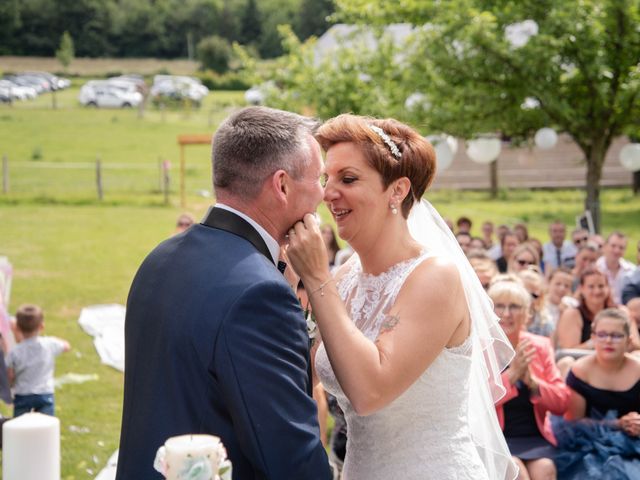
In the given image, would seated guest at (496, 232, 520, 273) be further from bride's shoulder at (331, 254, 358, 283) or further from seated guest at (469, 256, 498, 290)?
bride's shoulder at (331, 254, 358, 283)

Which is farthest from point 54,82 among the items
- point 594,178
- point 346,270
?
point 346,270

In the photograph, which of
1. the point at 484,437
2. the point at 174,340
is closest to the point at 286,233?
the point at 174,340

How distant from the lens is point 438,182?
34031 mm

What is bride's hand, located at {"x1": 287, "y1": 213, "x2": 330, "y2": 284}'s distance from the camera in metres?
2.66

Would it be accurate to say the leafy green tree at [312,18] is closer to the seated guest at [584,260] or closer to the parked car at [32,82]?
the parked car at [32,82]

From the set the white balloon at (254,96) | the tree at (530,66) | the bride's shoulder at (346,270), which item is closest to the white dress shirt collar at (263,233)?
the bride's shoulder at (346,270)

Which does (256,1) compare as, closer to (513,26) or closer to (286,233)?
(513,26)

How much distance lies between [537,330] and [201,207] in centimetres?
2037

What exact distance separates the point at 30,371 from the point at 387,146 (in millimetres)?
5572

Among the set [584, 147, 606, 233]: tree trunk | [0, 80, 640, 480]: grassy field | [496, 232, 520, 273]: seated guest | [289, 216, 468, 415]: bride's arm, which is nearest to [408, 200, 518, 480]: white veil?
[289, 216, 468, 415]: bride's arm

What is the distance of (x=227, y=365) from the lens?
230 cm

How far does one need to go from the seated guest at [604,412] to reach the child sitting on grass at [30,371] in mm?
4259

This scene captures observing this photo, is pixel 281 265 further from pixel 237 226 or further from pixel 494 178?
pixel 494 178

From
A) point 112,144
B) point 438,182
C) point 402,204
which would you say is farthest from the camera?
point 112,144
